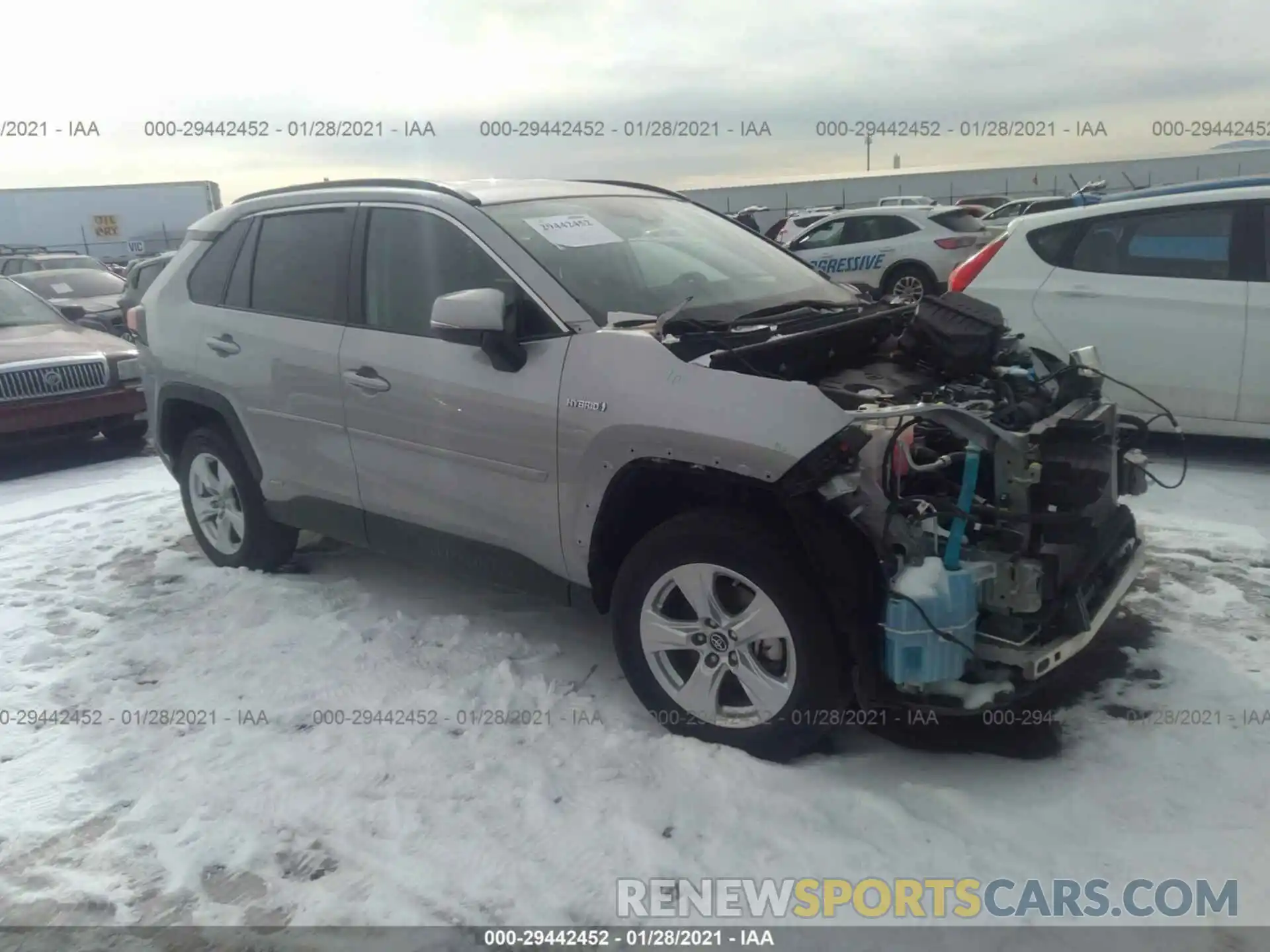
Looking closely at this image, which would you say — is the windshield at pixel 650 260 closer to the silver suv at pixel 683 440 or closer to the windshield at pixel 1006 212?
the silver suv at pixel 683 440

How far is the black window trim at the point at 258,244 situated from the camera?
14.0 feet

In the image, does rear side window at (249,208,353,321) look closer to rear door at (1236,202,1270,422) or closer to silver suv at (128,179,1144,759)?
silver suv at (128,179,1144,759)

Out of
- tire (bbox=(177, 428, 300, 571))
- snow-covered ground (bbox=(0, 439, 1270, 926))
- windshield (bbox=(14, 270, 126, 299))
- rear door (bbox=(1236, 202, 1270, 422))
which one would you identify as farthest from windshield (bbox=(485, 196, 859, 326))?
windshield (bbox=(14, 270, 126, 299))

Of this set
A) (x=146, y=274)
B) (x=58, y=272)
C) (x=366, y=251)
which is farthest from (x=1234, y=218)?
(x=58, y=272)

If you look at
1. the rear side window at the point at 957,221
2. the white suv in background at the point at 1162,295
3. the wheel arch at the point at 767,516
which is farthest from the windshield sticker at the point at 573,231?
the rear side window at the point at 957,221

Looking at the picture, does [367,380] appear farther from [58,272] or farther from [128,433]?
[58,272]

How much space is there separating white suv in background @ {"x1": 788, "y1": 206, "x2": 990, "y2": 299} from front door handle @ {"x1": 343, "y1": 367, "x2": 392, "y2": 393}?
35.7ft

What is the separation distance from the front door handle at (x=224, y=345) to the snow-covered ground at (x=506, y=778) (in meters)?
1.24

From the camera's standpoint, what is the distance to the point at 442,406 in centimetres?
378

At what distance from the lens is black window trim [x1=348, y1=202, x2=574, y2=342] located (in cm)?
364

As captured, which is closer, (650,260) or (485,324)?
(485,324)

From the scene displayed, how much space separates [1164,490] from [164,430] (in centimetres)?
561

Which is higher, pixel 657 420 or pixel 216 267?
pixel 216 267

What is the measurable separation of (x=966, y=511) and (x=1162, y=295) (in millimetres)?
3775
